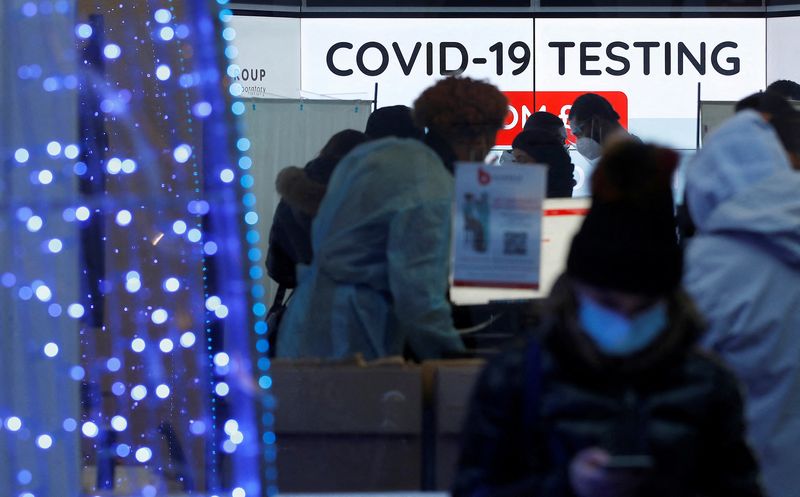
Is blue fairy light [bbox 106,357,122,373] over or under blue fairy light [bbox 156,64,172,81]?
under

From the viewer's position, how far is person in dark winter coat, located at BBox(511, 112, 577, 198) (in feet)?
12.6

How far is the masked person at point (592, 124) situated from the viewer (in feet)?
13.6

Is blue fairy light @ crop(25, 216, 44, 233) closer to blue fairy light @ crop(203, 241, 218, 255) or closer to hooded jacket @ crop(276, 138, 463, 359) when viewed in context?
blue fairy light @ crop(203, 241, 218, 255)

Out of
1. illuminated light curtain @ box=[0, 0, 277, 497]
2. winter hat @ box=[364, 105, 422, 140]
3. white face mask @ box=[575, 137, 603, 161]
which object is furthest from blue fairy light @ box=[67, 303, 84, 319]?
white face mask @ box=[575, 137, 603, 161]

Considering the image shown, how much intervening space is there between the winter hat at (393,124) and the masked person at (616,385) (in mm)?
1764

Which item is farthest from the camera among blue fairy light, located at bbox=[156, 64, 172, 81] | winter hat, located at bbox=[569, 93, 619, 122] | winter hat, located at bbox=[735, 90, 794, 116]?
winter hat, located at bbox=[569, 93, 619, 122]

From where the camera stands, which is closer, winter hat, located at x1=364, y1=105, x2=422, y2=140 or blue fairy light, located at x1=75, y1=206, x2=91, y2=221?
blue fairy light, located at x1=75, y1=206, x2=91, y2=221

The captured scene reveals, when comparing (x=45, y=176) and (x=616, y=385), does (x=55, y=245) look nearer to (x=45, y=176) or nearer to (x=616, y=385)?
(x=45, y=176)

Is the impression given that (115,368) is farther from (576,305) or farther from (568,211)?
(576,305)

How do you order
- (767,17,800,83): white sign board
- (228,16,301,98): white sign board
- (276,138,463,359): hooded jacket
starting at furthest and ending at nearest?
1. (767,17,800,83): white sign board
2. (228,16,301,98): white sign board
3. (276,138,463,359): hooded jacket

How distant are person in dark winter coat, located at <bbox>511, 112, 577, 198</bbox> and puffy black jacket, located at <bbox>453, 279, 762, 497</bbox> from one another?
180cm

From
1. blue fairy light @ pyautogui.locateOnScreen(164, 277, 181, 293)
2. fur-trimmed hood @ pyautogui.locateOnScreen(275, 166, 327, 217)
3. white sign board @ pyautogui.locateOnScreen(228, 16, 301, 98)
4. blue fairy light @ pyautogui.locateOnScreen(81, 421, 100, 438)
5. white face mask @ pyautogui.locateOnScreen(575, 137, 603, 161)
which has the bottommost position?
blue fairy light @ pyautogui.locateOnScreen(81, 421, 100, 438)

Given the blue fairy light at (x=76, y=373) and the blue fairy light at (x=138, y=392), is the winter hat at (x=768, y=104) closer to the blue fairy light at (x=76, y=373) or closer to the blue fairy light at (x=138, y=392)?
the blue fairy light at (x=138, y=392)

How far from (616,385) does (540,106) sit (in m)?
2.72
